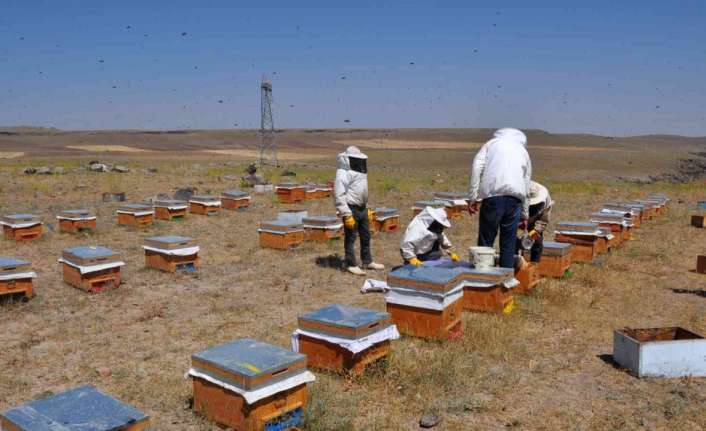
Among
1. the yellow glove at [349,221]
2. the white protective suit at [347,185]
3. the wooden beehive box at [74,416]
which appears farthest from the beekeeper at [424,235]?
the wooden beehive box at [74,416]

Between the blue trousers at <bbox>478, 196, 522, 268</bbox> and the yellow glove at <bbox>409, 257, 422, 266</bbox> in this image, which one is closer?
the blue trousers at <bbox>478, 196, 522, 268</bbox>

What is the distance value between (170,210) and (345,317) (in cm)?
1075

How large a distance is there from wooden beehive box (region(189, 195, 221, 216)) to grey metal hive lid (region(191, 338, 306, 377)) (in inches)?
460

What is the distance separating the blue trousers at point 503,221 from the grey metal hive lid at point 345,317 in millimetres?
2515

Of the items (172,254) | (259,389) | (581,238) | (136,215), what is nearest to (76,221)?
(136,215)

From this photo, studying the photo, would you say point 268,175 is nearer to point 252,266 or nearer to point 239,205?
point 239,205

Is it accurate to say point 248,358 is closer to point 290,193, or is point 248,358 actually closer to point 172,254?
point 172,254

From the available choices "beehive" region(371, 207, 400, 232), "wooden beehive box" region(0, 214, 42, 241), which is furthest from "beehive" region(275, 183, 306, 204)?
"wooden beehive box" region(0, 214, 42, 241)

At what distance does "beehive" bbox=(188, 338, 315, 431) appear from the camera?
3697mm

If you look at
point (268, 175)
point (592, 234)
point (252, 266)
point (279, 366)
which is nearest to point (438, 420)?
point (279, 366)

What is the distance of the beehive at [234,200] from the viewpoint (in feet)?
53.5

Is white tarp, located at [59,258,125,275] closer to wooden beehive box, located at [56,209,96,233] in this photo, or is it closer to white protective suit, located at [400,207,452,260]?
white protective suit, located at [400,207,452,260]

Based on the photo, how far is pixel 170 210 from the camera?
14.4m

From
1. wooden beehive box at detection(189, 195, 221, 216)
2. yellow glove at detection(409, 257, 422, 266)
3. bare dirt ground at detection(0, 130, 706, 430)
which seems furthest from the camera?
wooden beehive box at detection(189, 195, 221, 216)
